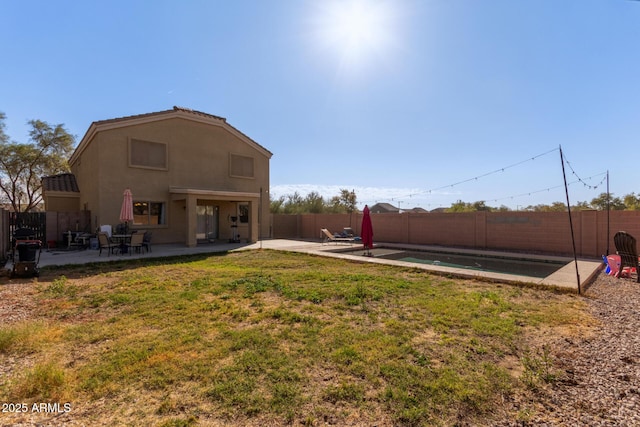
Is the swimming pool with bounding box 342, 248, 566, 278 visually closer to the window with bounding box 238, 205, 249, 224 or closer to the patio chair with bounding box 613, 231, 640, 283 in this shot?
the patio chair with bounding box 613, 231, 640, 283

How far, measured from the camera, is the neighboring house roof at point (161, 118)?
50.1ft

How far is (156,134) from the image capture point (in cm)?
1689

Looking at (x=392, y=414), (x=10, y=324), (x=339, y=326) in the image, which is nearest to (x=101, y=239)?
(x=10, y=324)

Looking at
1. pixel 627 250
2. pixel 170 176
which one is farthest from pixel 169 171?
pixel 627 250

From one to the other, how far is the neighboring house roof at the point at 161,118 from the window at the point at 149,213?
3.94 metres

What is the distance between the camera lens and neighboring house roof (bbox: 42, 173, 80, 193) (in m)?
18.8

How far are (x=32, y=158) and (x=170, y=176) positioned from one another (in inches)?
867

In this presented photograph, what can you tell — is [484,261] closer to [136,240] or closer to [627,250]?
[627,250]

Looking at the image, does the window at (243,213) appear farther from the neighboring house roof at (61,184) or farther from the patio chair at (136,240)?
the neighboring house roof at (61,184)

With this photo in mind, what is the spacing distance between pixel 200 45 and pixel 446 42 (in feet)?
30.4

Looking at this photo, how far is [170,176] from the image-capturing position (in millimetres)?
17375

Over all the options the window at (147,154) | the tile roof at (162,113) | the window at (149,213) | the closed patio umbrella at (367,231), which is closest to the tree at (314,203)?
the tile roof at (162,113)

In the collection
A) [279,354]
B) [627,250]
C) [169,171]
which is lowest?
[279,354]

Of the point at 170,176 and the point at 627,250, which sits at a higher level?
the point at 170,176
